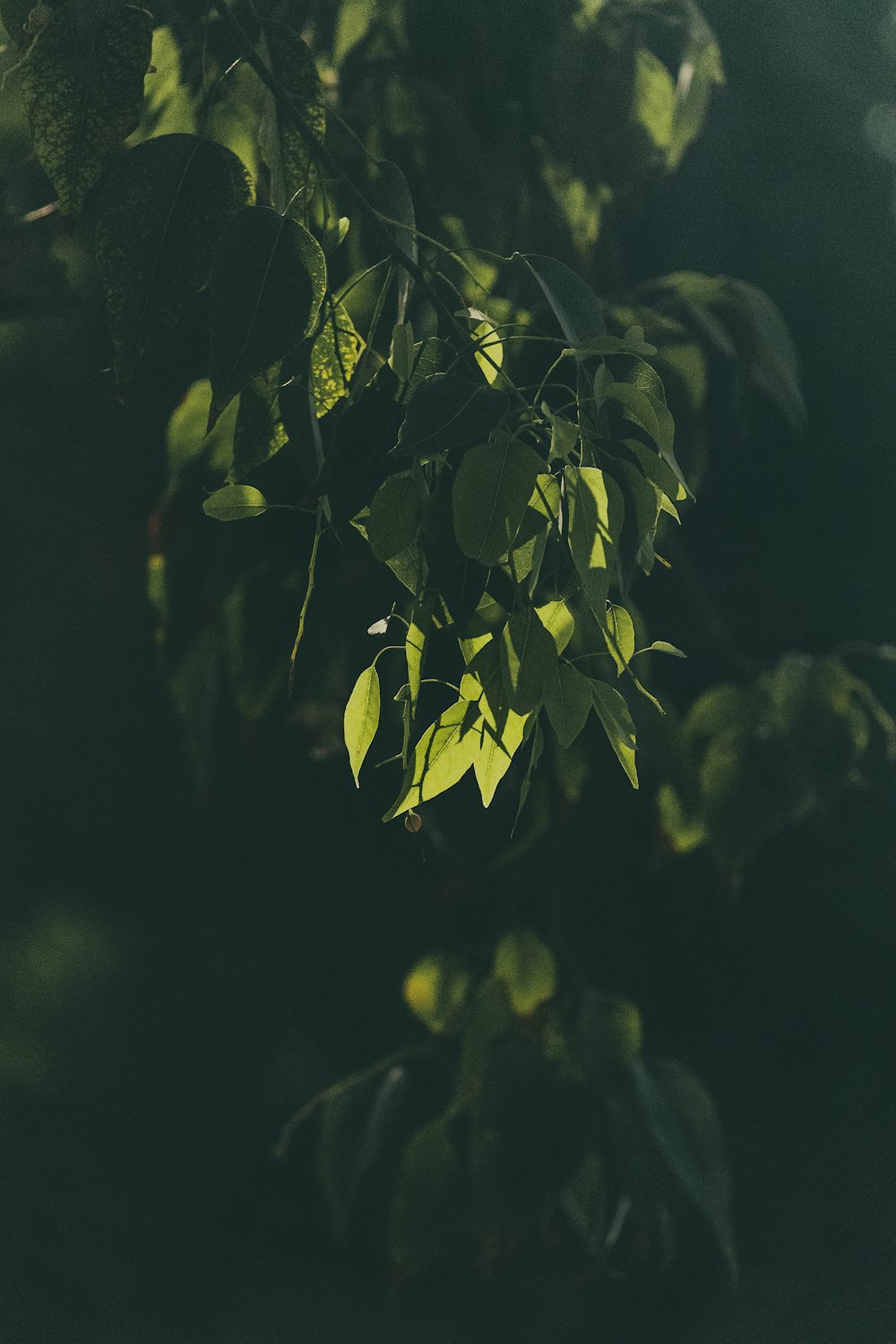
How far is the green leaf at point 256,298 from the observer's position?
6.8 inches

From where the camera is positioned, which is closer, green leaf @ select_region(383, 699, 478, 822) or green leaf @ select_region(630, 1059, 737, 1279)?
green leaf @ select_region(383, 699, 478, 822)

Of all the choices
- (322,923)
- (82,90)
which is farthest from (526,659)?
(322,923)

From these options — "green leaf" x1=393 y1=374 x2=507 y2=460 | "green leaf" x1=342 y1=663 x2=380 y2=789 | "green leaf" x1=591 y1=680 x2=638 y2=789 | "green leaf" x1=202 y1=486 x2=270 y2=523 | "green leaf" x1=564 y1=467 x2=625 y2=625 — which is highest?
"green leaf" x1=393 y1=374 x2=507 y2=460

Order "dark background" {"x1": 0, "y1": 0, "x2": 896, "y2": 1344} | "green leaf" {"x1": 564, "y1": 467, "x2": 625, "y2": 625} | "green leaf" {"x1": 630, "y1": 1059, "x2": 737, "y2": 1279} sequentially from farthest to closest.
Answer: "dark background" {"x1": 0, "y1": 0, "x2": 896, "y2": 1344} → "green leaf" {"x1": 630, "y1": 1059, "x2": 737, "y2": 1279} → "green leaf" {"x1": 564, "y1": 467, "x2": 625, "y2": 625}

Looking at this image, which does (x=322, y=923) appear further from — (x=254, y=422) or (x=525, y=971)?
(x=254, y=422)

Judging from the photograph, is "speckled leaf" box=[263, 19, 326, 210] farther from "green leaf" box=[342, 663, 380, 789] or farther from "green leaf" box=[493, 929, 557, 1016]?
"green leaf" box=[493, 929, 557, 1016]

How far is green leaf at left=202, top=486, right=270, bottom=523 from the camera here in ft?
0.62

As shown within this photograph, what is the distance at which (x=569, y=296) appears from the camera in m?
0.20

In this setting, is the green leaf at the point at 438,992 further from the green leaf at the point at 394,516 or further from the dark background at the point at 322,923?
the green leaf at the point at 394,516

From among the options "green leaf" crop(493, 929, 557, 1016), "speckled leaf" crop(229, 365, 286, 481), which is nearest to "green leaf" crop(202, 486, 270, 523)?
"speckled leaf" crop(229, 365, 286, 481)

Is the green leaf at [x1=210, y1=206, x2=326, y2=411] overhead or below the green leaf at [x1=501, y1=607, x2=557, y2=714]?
overhead

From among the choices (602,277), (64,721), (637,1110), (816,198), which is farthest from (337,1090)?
(816,198)

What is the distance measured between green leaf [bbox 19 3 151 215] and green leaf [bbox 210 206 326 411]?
0.04 m

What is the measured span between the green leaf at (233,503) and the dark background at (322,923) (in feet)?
1.20
